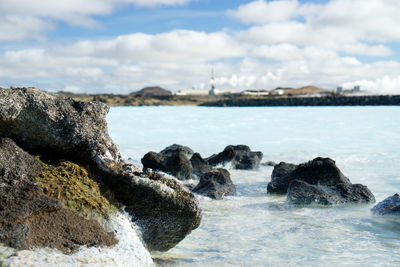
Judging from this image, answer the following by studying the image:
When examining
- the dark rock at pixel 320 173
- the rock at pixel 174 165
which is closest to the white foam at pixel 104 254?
the dark rock at pixel 320 173

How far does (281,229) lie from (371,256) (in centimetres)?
151

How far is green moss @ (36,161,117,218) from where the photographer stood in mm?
3979

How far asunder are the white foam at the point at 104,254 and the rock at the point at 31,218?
0.07 metres

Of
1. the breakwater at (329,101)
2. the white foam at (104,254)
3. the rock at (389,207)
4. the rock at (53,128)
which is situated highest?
the breakwater at (329,101)

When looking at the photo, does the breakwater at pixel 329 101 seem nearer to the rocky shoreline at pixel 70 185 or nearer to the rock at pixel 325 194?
the rock at pixel 325 194

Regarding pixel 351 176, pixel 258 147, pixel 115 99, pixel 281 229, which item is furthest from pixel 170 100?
pixel 281 229

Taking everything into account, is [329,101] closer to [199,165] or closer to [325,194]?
[199,165]

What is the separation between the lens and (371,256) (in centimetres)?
556

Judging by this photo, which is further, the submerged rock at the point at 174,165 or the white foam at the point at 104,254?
the submerged rock at the point at 174,165

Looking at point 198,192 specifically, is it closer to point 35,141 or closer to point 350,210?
point 350,210

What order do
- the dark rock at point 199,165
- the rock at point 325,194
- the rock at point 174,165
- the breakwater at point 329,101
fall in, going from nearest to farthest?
1. the rock at point 325,194
2. the rock at point 174,165
3. the dark rock at point 199,165
4. the breakwater at point 329,101

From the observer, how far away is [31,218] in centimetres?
361

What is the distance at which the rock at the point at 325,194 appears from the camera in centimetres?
848

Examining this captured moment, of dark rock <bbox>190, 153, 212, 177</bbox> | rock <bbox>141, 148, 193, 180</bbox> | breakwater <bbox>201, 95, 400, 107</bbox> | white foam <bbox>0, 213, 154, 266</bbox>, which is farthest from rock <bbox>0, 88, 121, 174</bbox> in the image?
breakwater <bbox>201, 95, 400, 107</bbox>
